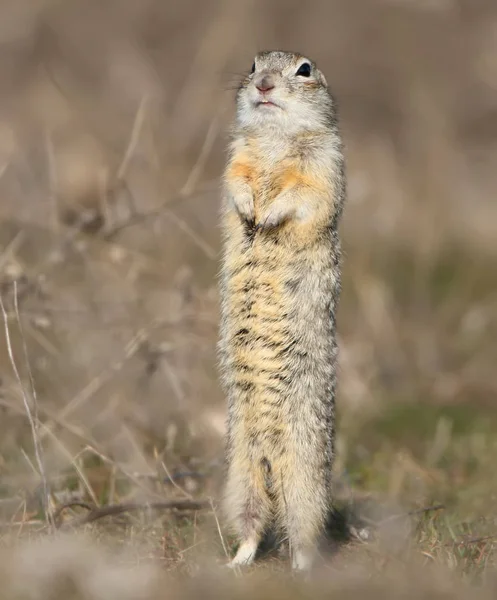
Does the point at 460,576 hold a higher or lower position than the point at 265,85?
lower

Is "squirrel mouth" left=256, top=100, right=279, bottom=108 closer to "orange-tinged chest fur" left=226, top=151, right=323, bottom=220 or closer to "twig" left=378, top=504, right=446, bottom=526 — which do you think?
"orange-tinged chest fur" left=226, top=151, right=323, bottom=220

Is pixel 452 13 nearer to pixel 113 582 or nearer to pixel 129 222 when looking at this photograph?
pixel 129 222

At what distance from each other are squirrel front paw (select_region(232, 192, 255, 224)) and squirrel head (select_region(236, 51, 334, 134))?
0.38 m

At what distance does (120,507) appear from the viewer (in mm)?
5945

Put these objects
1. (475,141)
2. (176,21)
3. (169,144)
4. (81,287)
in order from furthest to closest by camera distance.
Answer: (176,21) → (475,141) → (169,144) → (81,287)

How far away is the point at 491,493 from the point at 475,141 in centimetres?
963

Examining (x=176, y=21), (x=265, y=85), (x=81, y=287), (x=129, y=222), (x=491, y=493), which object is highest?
(x=176, y=21)

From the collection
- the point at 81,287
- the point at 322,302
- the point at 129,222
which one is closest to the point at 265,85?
the point at 322,302

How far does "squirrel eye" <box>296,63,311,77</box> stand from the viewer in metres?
6.15

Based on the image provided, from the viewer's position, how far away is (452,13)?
653 inches

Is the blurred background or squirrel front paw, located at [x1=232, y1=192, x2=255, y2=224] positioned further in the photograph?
the blurred background

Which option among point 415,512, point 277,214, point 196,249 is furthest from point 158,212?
point 196,249

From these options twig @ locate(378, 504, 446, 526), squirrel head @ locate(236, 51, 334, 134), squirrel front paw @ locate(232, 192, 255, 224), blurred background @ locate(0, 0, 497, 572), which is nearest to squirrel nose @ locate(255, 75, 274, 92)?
squirrel head @ locate(236, 51, 334, 134)

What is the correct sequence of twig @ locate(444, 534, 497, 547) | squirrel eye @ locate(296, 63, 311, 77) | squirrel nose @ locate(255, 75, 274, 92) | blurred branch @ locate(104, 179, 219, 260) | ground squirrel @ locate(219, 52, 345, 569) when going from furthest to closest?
blurred branch @ locate(104, 179, 219, 260)
squirrel eye @ locate(296, 63, 311, 77)
squirrel nose @ locate(255, 75, 274, 92)
twig @ locate(444, 534, 497, 547)
ground squirrel @ locate(219, 52, 345, 569)
